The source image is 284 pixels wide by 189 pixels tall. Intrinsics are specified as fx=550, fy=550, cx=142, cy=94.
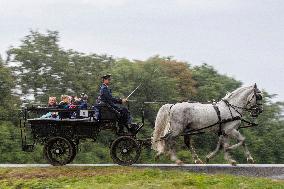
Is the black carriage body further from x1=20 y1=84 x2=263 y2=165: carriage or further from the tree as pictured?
the tree

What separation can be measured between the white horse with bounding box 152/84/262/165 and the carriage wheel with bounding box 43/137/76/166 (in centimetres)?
248

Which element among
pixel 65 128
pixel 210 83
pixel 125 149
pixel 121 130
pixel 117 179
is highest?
pixel 210 83

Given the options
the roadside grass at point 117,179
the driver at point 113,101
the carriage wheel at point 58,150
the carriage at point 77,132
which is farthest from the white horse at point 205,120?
the carriage wheel at point 58,150

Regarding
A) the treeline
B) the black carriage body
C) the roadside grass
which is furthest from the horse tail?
the treeline

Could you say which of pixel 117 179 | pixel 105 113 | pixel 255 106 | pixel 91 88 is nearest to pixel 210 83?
pixel 91 88

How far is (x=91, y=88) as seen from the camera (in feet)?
121

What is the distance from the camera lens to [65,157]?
53.3ft

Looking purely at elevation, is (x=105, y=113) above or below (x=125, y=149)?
above

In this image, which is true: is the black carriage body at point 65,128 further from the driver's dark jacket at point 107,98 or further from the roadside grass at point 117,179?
the roadside grass at point 117,179

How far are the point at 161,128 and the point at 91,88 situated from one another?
20688 mm

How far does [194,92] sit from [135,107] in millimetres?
6871

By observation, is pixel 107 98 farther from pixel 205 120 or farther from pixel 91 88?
pixel 91 88

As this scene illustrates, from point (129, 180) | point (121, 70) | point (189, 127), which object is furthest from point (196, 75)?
point (129, 180)

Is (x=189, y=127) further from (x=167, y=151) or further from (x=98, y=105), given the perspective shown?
(x=98, y=105)
